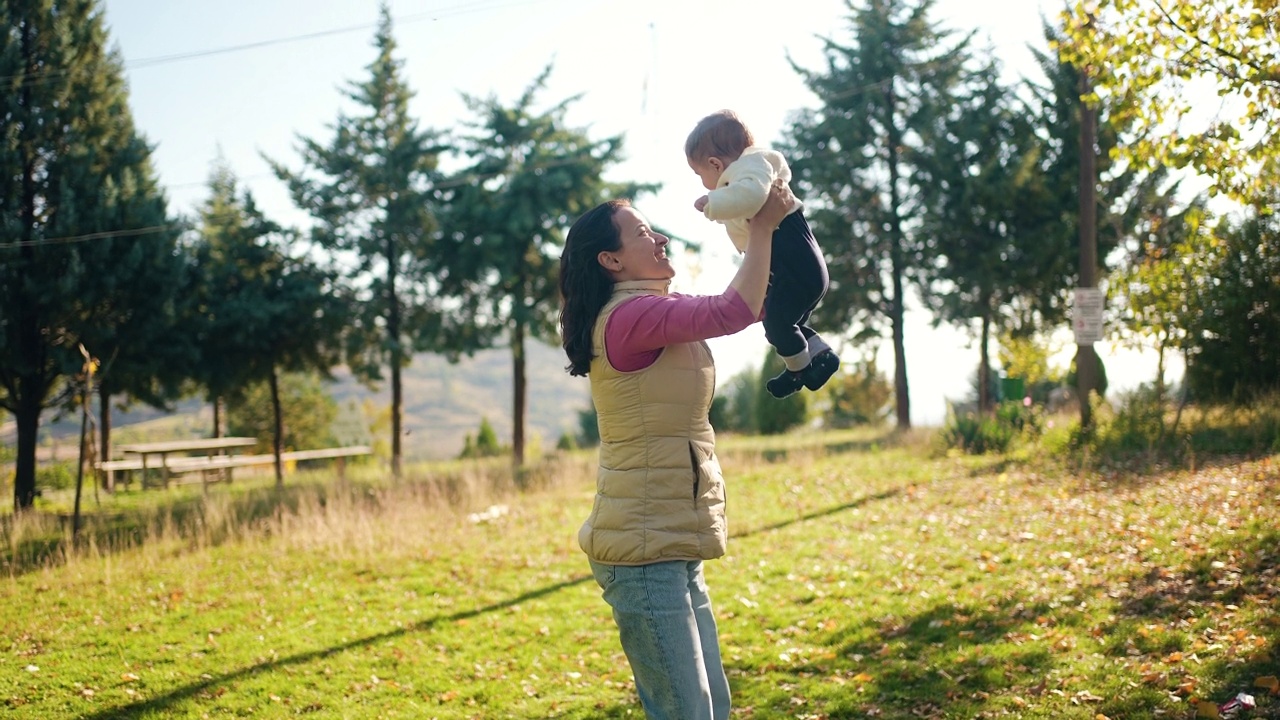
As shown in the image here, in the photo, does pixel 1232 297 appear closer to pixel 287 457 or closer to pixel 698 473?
pixel 698 473

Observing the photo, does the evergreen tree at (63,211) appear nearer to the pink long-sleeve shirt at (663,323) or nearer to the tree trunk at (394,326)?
the tree trunk at (394,326)

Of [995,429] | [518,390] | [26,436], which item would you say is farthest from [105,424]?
[995,429]

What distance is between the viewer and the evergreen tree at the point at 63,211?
16.2 meters

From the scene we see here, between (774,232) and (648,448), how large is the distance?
2.33 feet

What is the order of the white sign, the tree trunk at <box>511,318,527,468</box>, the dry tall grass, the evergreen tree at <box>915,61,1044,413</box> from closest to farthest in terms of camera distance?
the dry tall grass
the white sign
the tree trunk at <box>511,318,527,468</box>
the evergreen tree at <box>915,61,1044,413</box>

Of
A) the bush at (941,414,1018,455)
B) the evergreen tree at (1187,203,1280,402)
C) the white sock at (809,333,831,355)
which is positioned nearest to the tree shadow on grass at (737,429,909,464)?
the bush at (941,414,1018,455)

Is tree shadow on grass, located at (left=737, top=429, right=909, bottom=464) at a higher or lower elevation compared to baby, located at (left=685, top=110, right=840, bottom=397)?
lower

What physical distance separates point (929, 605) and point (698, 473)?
18.7 ft

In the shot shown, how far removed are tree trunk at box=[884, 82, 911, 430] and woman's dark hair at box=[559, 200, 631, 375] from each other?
24535 millimetres

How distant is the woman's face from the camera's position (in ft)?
9.31

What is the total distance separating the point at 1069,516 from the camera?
1056 centimetres

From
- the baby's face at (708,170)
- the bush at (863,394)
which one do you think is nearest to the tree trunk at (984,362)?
the bush at (863,394)

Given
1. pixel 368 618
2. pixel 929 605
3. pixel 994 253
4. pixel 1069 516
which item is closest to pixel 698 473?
pixel 929 605

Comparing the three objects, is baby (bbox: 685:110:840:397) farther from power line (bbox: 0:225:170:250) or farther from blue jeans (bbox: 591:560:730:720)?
power line (bbox: 0:225:170:250)
